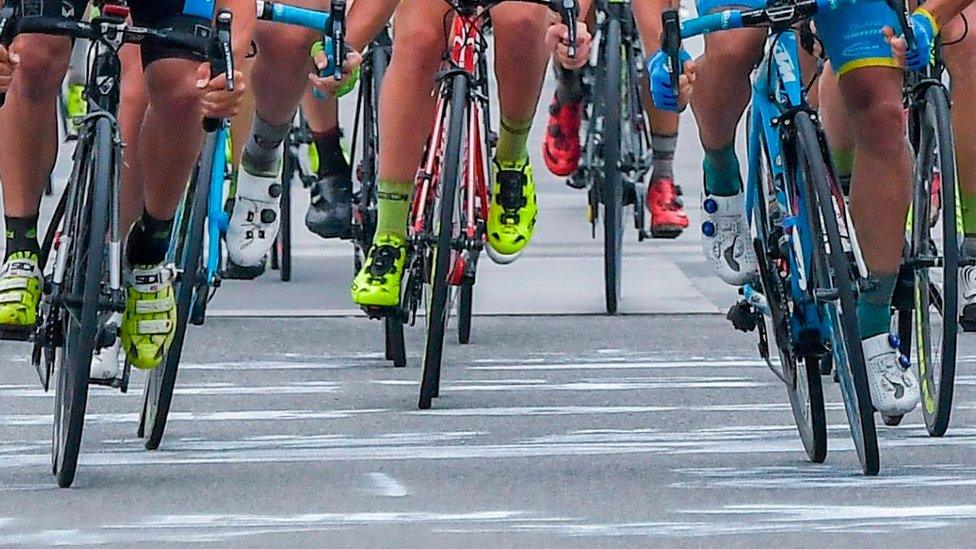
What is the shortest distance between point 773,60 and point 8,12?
1949 millimetres

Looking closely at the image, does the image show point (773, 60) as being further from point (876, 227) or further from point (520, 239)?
point (520, 239)

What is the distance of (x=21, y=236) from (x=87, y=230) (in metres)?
0.51

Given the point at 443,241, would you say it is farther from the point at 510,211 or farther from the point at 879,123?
the point at 879,123

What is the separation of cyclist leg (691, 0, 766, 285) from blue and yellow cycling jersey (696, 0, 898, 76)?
250 mm

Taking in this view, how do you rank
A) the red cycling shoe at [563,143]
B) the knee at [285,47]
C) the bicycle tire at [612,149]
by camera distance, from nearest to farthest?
the knee at [285,47] → the bicycle tire at [612,149] → the red cycling shoe at [563,143]

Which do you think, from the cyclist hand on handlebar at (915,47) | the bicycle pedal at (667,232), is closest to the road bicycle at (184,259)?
the cyclist hand on handlebar at (915,47)

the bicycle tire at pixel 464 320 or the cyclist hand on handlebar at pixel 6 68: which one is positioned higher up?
the cyclist hand on handlebar at pixel 6 68

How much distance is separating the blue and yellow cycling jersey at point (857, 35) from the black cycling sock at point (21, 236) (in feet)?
6.93

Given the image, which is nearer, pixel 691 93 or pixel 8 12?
pixel 8 12

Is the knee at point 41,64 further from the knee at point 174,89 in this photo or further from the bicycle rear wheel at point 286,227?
the bicycle rear wheel at point 286,227

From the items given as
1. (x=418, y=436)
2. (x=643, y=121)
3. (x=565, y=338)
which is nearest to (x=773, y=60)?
(x=418, y=436)

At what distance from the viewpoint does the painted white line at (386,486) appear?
21.2 ft

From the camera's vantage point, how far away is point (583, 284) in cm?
1166

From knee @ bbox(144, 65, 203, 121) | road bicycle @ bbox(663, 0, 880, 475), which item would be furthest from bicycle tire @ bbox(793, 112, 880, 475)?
knee @ bbox(144, 65, 203, 121)
